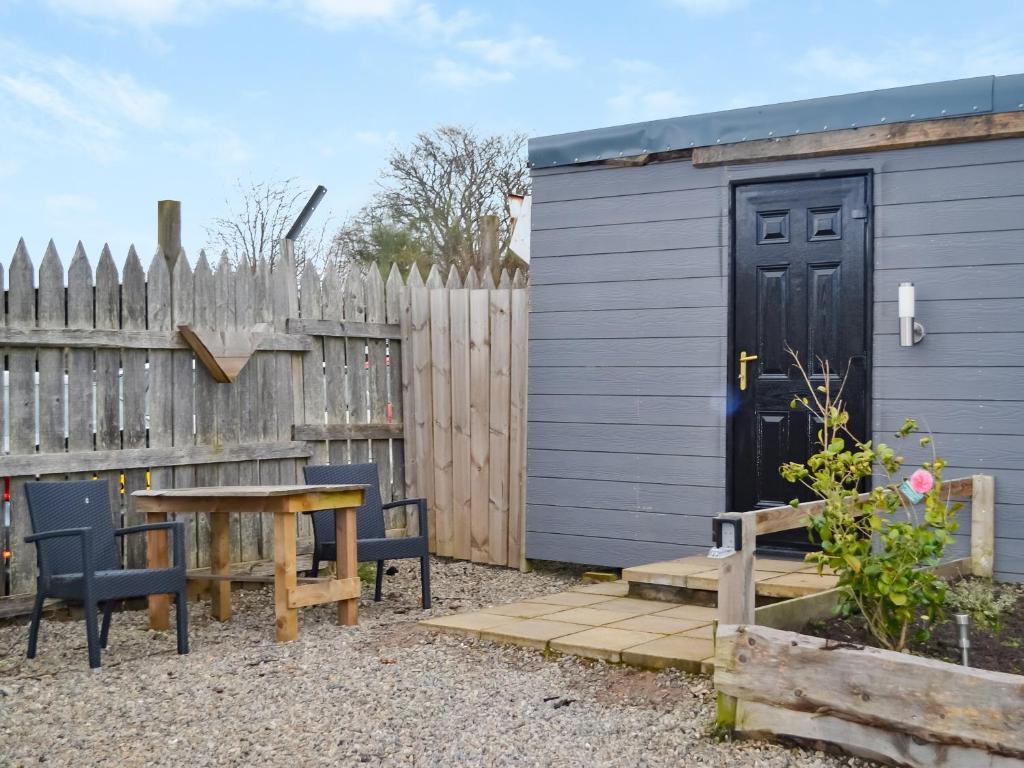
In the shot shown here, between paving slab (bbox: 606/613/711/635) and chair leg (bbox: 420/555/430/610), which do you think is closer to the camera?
paving slab (bbox: 606/613/711/635)

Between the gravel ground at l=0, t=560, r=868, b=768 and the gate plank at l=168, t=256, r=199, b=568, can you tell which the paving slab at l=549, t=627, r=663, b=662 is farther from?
the gate plank at l=168, t=256, r=199, b=568

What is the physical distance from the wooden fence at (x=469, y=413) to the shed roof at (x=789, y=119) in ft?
3.28

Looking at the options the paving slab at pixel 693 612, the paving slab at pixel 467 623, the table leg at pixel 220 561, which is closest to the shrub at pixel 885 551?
the paving slab at pixel 693 612

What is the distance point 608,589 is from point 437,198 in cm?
1085

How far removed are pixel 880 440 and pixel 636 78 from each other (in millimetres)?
3945

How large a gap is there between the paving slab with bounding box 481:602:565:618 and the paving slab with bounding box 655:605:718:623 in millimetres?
547

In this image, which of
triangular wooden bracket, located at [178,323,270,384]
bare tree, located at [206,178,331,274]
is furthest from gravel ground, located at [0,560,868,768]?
bare tree, located at [206,178,331,274]

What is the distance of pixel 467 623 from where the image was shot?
509 centimetres

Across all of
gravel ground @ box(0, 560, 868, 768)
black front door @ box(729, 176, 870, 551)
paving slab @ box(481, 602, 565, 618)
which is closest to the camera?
gravel ground @ box(0, 560, 868, 768)

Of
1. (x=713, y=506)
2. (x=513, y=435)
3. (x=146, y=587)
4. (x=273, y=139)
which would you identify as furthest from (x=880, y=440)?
(x=273, y=139)

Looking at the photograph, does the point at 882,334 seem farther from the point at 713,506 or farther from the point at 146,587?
the point at 146,587

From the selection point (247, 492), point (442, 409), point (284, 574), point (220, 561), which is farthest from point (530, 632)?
point (442, 409)

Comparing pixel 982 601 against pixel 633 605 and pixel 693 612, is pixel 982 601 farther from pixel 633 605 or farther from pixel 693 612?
pixel 633 605

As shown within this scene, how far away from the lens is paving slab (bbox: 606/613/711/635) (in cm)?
483
